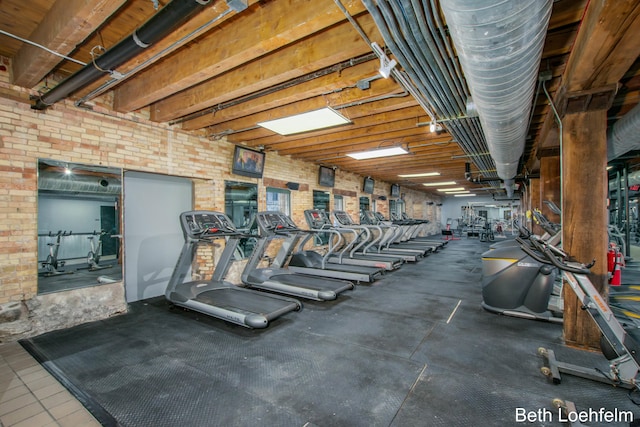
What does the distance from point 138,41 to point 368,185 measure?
963 centimetres

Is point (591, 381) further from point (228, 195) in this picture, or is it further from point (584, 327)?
point (228, 195)

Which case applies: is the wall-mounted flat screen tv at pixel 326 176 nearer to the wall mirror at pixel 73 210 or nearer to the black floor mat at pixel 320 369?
the black floor mat at pixel 320 369

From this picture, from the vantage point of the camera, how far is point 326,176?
8.78 meters

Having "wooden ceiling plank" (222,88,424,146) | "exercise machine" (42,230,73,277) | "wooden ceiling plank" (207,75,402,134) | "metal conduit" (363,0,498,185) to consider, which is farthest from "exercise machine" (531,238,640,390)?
"exercise machine" (42,230,73,277)

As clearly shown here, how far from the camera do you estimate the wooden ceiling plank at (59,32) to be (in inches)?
84.9

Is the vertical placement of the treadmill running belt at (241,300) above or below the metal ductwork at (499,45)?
below

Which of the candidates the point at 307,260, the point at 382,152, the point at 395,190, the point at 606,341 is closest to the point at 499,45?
the point at 606,341

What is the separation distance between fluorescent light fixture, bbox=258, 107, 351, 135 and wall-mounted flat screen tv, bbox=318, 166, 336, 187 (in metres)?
3.57

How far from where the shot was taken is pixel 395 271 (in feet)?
23.5

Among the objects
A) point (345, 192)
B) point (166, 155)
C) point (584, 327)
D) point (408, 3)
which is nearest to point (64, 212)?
point (166, 155)

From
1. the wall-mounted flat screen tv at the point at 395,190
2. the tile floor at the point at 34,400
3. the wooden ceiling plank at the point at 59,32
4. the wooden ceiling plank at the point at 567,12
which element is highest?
the wooden ceiling plank at the point at 567,12

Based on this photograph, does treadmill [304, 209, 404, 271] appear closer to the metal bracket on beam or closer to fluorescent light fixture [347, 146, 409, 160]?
fluorescent light fixture [347, 146, 409, 160]

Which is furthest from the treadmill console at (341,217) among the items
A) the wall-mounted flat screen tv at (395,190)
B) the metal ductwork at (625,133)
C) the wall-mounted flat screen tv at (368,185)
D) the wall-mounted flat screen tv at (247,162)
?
the wall-mounted flat screen tv at (395,190)

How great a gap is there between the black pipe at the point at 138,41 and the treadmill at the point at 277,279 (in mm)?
2924
